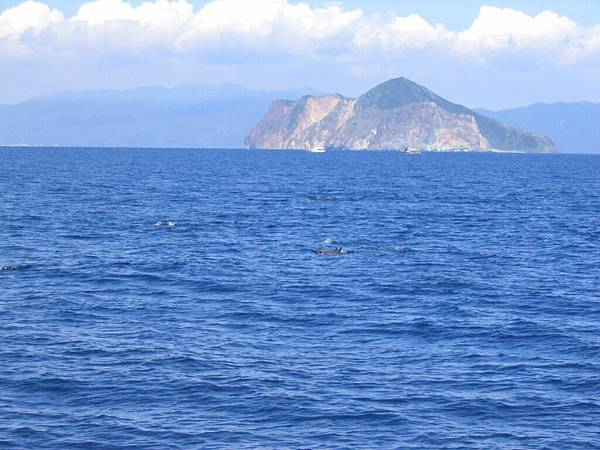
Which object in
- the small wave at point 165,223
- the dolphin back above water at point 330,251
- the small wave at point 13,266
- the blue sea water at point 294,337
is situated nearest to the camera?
the blue sea water at point 294,337

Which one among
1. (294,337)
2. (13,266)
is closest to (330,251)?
(13,266)

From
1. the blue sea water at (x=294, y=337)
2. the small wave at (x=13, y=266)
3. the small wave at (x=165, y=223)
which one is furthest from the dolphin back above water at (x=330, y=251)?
the small wave at (x=13, y=266)

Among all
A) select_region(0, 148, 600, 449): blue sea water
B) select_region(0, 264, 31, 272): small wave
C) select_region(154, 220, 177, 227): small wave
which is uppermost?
select_region(154, 220, 177, 227): small wave

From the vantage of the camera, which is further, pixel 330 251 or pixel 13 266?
pixel 330 251

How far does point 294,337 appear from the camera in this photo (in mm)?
46719

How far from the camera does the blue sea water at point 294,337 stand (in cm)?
3419

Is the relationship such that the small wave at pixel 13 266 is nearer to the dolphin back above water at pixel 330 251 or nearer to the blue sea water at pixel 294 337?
the blue sea water at pixel 294 337

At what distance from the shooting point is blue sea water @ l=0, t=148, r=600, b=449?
34188 mm

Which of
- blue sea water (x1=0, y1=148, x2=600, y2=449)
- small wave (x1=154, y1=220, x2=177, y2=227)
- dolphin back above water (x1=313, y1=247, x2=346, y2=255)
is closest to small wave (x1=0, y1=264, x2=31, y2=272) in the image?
blue sea water (x1=0, y1=148, x2=600, y2=449)

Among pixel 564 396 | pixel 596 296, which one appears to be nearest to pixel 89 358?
pixel 564 396

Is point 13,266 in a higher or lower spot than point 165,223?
lower

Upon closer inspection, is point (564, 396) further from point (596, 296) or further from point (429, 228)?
point (429, 228)

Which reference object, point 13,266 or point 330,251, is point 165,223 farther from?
point 13,266

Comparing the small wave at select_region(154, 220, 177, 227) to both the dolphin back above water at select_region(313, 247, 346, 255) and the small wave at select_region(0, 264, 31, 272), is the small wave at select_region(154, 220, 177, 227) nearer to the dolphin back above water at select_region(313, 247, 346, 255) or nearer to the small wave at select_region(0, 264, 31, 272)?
the dolphin back above water at select_region(313, 247, 346, 255)
